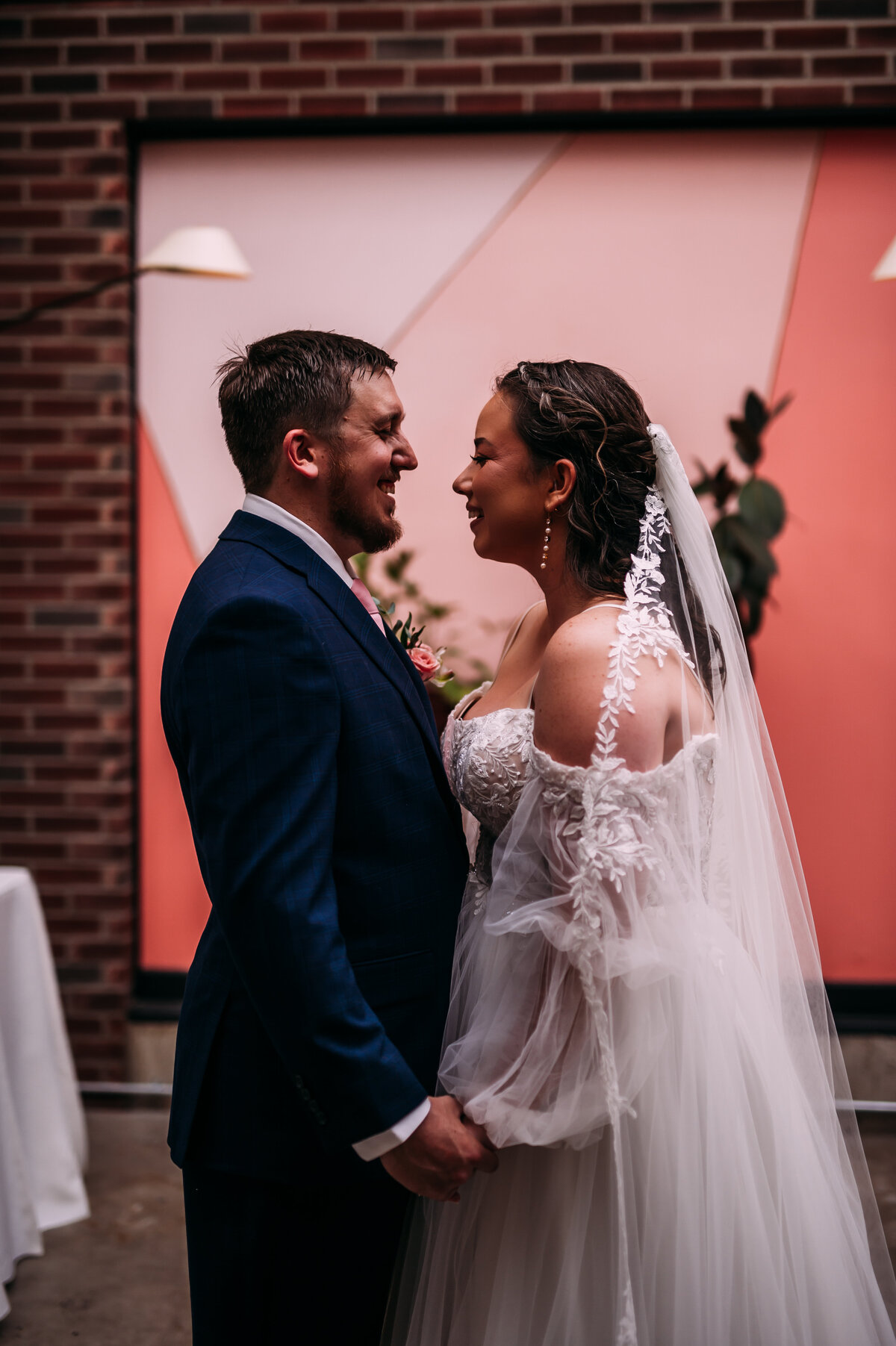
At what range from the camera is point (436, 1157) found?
132cm

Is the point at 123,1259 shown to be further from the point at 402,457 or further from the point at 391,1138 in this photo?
the point at 402,457

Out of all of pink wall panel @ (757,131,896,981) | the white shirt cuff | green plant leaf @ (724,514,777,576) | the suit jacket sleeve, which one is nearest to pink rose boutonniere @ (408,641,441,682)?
the suit jacket sleeve

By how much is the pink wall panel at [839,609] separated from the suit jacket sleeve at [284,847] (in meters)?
2.37

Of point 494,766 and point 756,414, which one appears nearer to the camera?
point 494,766

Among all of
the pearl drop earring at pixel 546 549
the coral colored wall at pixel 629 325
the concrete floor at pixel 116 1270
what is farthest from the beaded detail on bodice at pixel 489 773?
the coral colored wall at pixel 629 325

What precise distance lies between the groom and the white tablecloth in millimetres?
1206

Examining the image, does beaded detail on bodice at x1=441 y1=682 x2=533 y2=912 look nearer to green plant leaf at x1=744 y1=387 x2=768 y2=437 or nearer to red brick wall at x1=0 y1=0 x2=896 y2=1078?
green plant leaf at x1=744 y1=387 x2=768 y2=437

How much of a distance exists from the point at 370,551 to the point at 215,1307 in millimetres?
1169

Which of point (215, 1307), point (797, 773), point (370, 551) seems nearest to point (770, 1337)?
point (215, 1307)

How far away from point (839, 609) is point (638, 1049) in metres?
2.28

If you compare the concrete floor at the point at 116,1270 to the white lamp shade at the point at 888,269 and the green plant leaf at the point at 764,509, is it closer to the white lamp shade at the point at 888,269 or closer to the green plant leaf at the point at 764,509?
the green plant leaf at the point at 764,509

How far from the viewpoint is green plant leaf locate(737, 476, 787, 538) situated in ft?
9.66

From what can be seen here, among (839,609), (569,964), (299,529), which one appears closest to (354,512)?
(299,529)

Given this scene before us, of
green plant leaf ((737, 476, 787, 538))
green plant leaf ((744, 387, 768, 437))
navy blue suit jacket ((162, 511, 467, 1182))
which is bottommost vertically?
navy blue suit jacket ((162, 511, 467, 1182))
